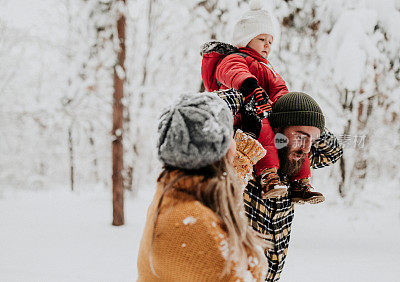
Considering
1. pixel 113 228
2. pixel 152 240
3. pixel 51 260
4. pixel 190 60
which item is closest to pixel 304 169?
pixel 152 240

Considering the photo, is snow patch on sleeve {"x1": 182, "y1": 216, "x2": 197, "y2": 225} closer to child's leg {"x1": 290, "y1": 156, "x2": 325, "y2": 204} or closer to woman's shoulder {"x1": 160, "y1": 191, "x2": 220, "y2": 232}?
woman's shoulder {"x1": 160, "y1": 191, "x2": 220, "y2": 232}

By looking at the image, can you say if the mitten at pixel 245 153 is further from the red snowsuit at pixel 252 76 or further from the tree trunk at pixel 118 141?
the tree trunk at pixel 118 141

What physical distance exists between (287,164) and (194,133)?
0.75 metres

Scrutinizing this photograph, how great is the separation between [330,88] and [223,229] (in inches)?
252

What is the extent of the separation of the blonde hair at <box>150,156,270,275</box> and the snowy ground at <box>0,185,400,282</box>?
3.40 meters

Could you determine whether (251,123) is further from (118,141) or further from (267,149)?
(118,141)

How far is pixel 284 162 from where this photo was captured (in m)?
1.51

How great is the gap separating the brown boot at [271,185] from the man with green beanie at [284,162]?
6cm

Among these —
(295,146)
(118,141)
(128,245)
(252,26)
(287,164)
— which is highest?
(252,26)

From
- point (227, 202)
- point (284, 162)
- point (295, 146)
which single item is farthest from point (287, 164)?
point (227, 202)

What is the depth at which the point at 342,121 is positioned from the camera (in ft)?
18.7

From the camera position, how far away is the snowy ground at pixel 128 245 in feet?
13.3

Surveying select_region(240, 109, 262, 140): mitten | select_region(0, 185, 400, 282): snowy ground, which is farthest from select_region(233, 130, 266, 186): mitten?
select_region(0, 185, 400, 282): snowy ground

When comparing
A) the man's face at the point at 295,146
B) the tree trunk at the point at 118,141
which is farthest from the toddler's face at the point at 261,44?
the tree trunk at the point at 118,141
